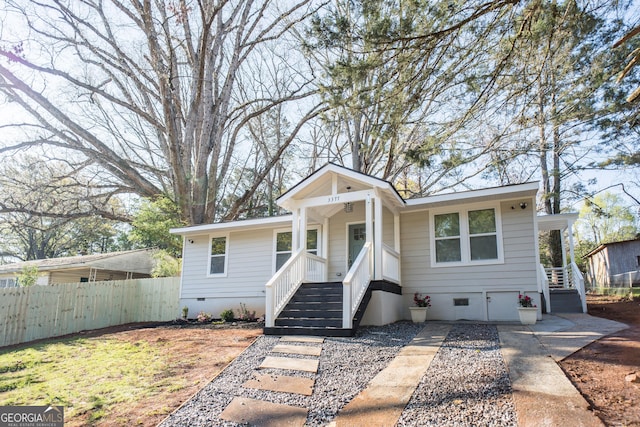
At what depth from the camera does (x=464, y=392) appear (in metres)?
3.61

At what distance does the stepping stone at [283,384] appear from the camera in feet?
13.6

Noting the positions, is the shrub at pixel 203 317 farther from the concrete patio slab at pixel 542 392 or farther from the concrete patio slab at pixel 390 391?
the concrete patio slab at pixel 542 392

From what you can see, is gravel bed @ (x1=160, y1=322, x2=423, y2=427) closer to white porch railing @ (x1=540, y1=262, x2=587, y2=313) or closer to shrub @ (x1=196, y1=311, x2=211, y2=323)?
shrub @ (x1=196, y1=311, x2=211, y2=323)

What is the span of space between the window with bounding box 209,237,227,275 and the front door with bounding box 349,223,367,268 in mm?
4182

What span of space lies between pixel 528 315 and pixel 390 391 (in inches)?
195

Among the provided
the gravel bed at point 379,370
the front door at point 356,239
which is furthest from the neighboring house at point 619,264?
the gravel bed at point 379,370

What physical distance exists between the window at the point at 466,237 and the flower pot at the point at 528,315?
1.41 meters

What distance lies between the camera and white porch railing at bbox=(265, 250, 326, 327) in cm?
745

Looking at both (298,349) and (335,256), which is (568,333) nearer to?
(298,349)

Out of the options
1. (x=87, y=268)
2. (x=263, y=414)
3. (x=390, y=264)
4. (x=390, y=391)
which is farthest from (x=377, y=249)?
(x=87, y=268)

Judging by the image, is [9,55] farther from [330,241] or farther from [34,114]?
[330,241]

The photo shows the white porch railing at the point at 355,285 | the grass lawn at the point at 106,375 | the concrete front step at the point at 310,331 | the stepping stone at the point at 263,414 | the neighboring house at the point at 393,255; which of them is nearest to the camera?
the stepping stone at the point at 263,414

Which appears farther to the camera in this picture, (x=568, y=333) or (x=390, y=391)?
(x=568, y=333)

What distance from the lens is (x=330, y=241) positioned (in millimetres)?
10484
